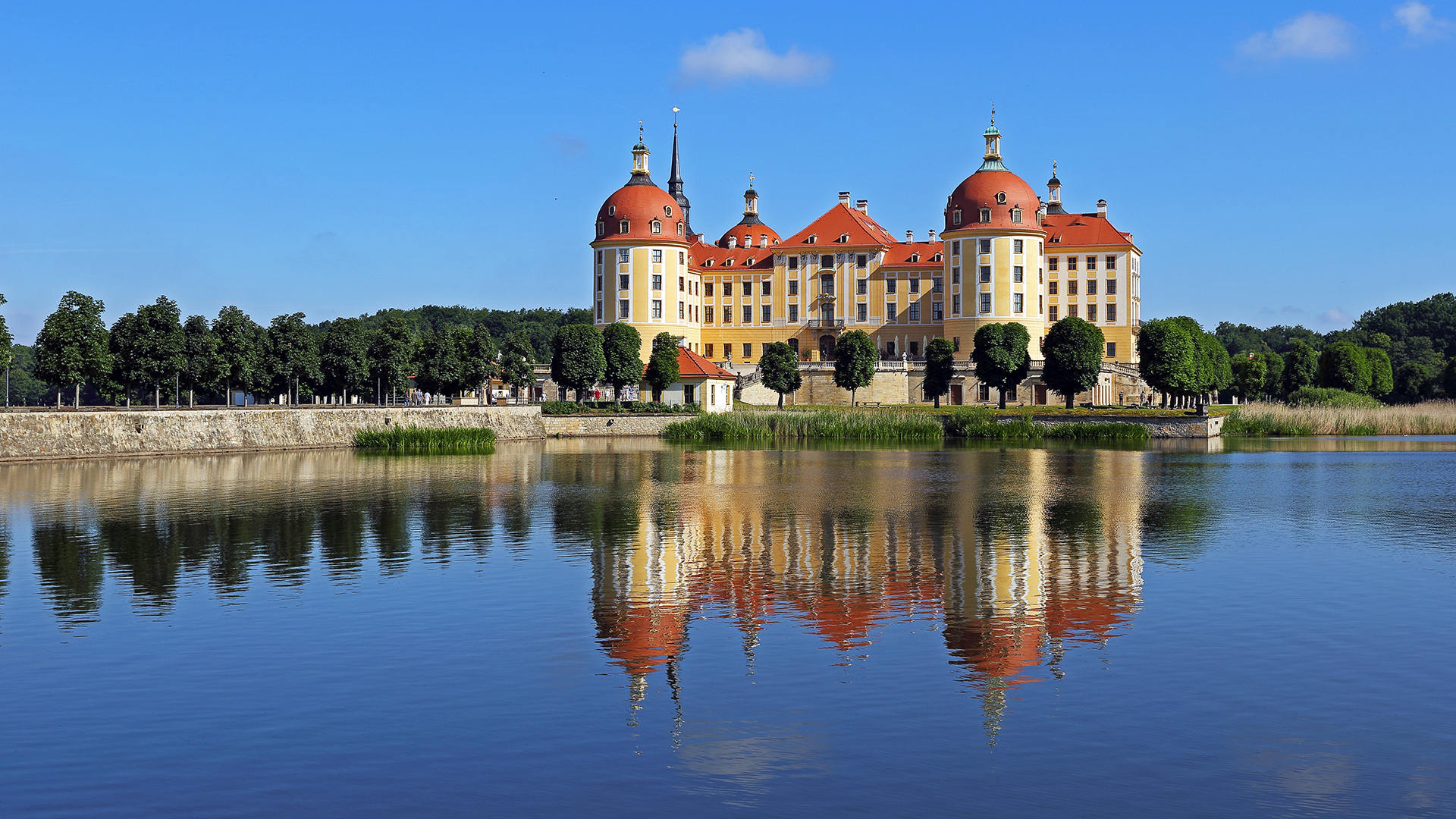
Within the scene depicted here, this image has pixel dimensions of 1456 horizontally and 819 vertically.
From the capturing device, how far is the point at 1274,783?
1044 cm

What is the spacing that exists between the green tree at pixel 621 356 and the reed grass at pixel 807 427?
17.0m

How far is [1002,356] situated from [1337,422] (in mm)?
23798

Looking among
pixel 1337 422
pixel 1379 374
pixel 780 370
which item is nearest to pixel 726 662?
pixel 1337 422

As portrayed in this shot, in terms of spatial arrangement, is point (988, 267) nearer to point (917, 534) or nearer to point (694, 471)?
point (694, 471)

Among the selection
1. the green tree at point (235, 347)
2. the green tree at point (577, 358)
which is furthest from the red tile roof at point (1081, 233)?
the green tree at point (235, 347)

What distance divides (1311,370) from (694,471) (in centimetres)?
8954

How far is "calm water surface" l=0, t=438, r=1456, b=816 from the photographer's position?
10461 millimetres

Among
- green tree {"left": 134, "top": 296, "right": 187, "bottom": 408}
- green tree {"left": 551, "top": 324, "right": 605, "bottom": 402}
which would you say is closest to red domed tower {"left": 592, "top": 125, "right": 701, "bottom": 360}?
green tree {"left": 551, "top": 324, "right": 605, "bottom": 402}

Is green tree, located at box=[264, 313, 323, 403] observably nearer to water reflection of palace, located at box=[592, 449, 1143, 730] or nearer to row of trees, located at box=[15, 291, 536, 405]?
row of trees, located at box=[15, 291, 536, 405]

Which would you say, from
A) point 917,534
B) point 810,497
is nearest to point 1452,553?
point 917,534

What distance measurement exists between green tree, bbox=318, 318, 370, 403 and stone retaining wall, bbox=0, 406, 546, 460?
22.0 feet

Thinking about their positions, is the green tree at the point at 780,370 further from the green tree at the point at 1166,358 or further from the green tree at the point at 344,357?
the green tree at the point at 344,357

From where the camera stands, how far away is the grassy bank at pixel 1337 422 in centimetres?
7294

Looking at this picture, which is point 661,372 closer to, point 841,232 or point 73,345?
point 841,232
